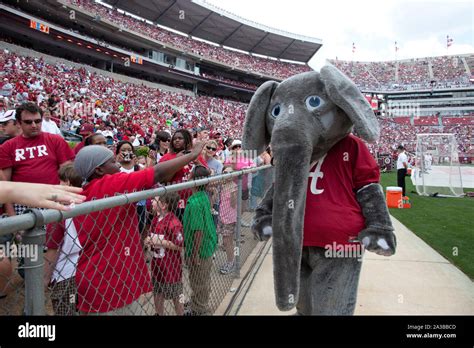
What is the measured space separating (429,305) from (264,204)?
81.7 inches

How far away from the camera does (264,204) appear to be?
8.31 feet

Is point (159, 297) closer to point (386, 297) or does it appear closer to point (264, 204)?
point (264, 204)

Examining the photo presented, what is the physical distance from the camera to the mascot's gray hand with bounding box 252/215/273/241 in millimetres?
2443

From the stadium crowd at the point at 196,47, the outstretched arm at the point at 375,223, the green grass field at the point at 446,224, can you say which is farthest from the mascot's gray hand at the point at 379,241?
the stadium crowd at the point at 196,47

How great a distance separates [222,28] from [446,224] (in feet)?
139

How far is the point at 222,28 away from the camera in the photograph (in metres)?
44.1

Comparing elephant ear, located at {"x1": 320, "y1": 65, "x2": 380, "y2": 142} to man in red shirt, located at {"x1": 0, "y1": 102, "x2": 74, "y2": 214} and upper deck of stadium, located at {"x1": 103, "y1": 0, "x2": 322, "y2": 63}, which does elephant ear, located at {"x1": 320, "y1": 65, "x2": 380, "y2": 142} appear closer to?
man in red shirt, located at {"x1": 0, "y1": 102, "x2": 74, "y2": 214}

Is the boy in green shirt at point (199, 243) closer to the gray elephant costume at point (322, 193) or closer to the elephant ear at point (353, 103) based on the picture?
the gray elephant costume at point (322, 193)

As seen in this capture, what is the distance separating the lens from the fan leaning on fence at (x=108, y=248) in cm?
186

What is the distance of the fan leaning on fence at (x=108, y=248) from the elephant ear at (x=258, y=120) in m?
0.72

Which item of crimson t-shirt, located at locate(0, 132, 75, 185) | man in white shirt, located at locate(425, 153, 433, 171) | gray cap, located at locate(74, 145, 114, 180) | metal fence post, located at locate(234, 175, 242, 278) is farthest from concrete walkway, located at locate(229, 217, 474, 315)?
man in white shirt, located at locate(425, 153, 433, 171)

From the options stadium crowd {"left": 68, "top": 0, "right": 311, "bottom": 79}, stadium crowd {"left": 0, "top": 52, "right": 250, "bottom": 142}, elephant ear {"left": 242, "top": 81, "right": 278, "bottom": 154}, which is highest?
stadium crowd {"left": 68, "top": 0, "right": 311, "bottom": 79}

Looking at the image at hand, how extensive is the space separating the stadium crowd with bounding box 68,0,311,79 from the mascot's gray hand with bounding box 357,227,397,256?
3380 cm
